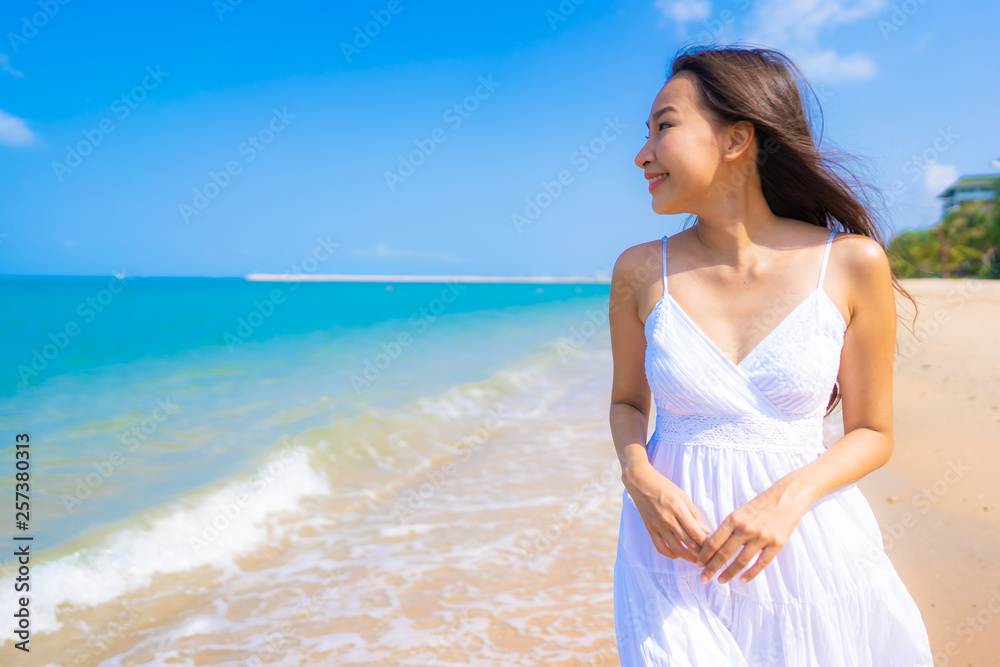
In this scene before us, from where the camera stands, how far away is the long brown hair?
177 centimetres

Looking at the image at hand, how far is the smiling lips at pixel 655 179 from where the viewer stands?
5.94 ft

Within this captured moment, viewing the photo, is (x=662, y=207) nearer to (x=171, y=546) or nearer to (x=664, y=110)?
(x=664, y=110)

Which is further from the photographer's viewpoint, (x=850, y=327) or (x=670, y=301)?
(x=670, y=301)

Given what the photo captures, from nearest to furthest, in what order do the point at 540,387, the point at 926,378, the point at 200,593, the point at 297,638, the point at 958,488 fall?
the point at 297,638 < the point at 200,593 < the point at 958,488 < the point at 926,378 < the point at 540,387

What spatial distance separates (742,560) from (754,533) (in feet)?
0.26

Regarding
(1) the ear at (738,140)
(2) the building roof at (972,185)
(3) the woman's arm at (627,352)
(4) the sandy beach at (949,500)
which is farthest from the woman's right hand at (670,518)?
(2) the building roof at (972,185)

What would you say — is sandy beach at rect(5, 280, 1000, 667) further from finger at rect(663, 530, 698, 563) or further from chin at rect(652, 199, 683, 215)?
chin at rect(652, 199, 683, 215)

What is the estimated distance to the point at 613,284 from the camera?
194 centimetres

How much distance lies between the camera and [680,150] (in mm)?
1749

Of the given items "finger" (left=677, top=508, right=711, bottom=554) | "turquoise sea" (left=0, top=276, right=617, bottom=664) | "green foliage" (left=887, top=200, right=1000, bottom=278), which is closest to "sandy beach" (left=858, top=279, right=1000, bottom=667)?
"finger" (left=677, top=508, right=711, bottom=554)

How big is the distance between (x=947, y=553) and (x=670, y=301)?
443cm

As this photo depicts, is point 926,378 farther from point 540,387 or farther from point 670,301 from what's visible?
point 670,301

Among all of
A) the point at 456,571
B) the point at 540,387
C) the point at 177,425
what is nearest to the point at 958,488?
the point at 456,571

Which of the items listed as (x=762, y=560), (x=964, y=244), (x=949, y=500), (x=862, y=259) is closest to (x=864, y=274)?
(x=862, y=259)
